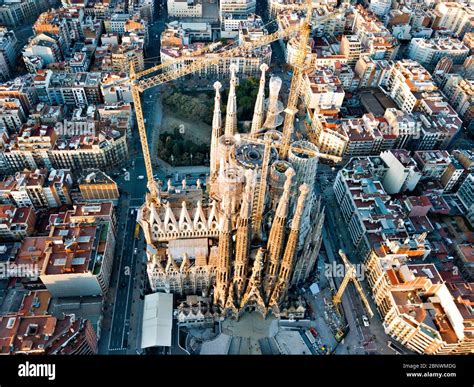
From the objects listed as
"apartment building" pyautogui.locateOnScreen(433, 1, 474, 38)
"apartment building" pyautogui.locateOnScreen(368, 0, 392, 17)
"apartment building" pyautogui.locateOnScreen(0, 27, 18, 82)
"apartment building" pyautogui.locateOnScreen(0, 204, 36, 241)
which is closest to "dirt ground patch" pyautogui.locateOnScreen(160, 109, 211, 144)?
"apartment building" pyautogui.locateOnScreen(0, 204, 36, 241)

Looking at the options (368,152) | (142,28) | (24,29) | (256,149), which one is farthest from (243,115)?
(24,29)

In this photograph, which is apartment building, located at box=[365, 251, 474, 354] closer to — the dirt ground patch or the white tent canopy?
the white tent canopy

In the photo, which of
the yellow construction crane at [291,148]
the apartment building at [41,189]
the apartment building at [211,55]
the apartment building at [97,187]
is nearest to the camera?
the yellow construction crane at [291,148]

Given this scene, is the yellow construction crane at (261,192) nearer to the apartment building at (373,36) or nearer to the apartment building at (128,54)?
the apartment building at (128,54)

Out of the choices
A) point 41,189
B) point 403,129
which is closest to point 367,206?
point 403,129

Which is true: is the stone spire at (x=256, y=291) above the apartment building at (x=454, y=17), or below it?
below

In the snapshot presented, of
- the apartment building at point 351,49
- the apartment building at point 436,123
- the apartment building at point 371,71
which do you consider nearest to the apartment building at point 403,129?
the apartment building at point 436,123
